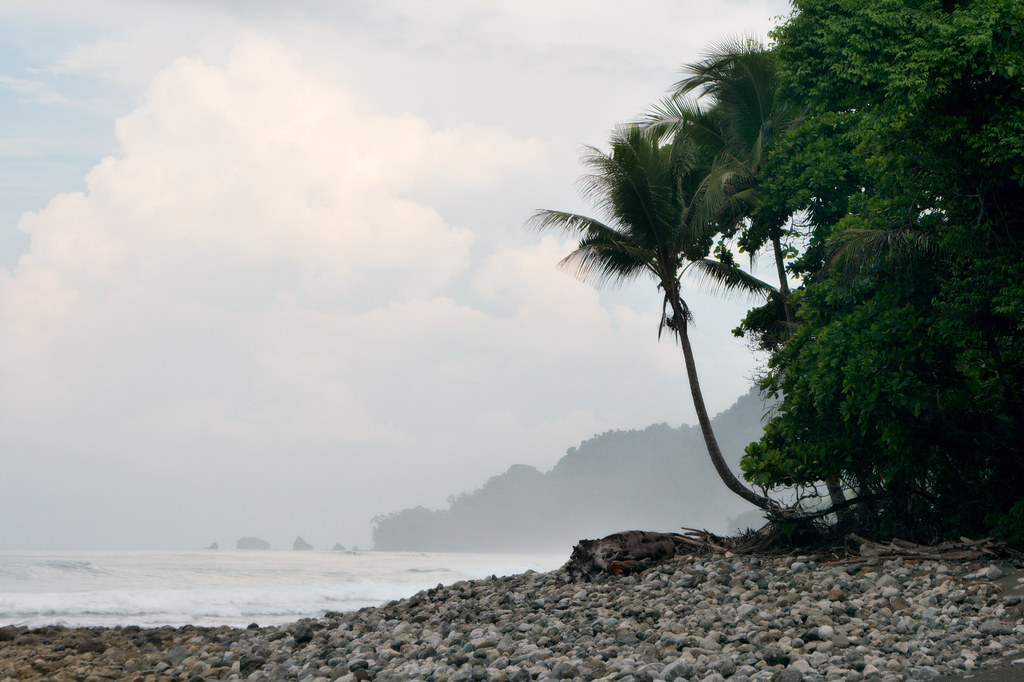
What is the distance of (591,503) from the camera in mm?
137250

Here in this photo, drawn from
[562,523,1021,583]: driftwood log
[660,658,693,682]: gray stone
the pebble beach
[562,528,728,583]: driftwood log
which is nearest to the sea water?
the pebble beach

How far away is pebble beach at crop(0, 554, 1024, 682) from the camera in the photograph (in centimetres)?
596

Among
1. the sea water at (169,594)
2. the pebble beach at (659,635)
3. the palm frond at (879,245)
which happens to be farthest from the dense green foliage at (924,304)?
the sea water at (169,594)

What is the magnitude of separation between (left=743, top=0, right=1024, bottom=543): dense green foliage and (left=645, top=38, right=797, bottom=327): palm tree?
12.7 ft

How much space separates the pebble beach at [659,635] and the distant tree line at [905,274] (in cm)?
155

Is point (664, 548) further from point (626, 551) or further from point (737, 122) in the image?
point (737, 122)

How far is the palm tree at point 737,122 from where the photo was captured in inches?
612

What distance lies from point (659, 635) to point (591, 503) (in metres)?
133

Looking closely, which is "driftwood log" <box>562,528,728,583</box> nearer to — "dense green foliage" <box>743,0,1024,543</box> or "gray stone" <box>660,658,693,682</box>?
"dense green foliage" <box>743,0,1024,543</box>

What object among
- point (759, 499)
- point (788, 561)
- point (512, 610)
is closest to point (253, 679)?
point (512, 610)

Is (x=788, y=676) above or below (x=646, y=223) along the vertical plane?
below

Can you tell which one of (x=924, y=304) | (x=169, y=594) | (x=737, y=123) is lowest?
(x=169, y=594)

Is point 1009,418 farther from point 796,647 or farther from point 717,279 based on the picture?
point 717,279

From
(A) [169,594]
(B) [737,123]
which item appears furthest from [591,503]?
(B) [737,123]
